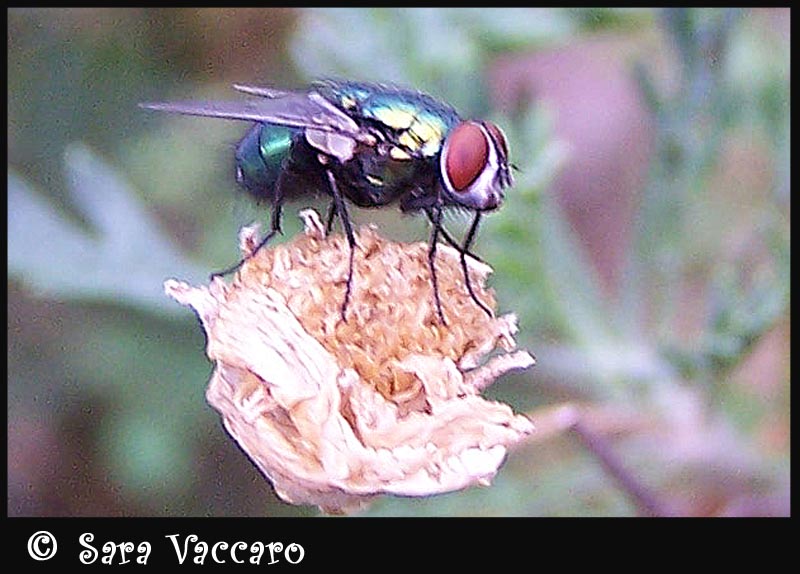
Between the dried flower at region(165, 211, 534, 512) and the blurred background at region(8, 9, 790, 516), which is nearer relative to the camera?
the dried flower at region(165, 211, 534, 512)

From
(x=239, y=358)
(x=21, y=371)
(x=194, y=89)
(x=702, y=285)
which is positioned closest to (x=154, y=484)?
(x=21, y=371)

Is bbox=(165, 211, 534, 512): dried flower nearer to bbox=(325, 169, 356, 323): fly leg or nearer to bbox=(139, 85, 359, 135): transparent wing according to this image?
bbox=(325, 169, 356, 323): fly leg

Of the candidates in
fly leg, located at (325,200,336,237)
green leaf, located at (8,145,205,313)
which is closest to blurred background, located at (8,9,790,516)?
green leaf, located at (8,145,205,313)

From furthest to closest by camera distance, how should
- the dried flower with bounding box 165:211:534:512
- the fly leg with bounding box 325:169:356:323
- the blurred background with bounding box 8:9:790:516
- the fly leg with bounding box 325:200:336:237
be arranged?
the blurred background with bounding box 8:9:790:516
the fly leg with bounding box 325:200:336:237
the fly leg with bounding box 325:169:356:323
the dried flower with bounding box 165:211:534:512

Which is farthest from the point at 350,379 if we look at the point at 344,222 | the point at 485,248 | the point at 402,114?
the point at 485,248

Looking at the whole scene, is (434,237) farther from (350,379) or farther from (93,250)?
(93,250)

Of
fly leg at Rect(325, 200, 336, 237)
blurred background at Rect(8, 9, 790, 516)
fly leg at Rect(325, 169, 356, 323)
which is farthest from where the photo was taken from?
blurred background at Rect(8, 9, 790, 516)

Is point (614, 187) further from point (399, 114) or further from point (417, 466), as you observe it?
point (417, 466)
